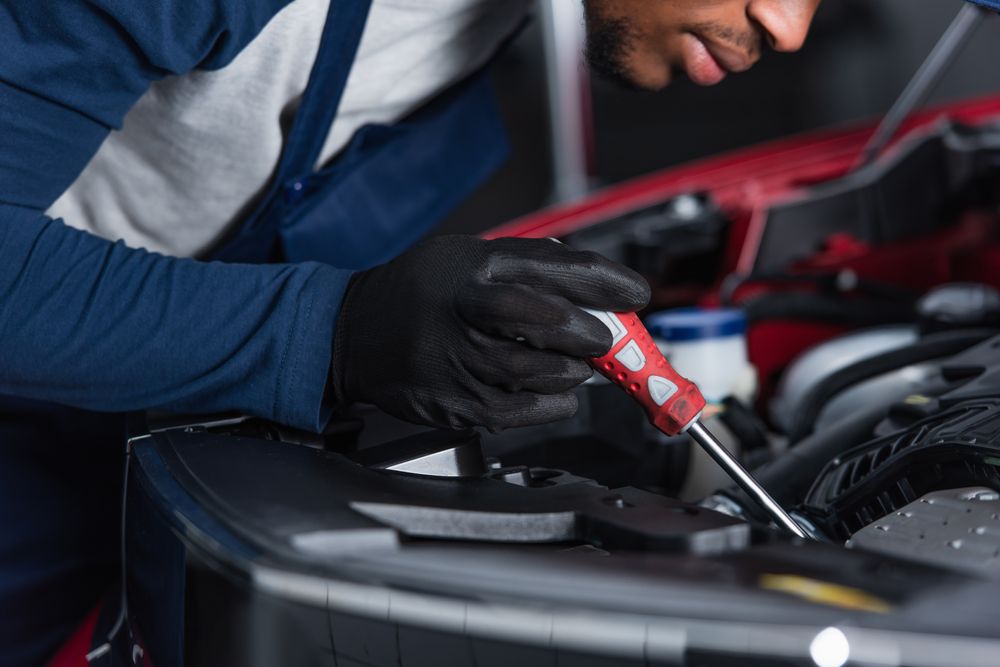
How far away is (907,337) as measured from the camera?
4.16 ft

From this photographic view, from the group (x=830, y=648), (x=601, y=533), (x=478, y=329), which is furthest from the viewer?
(x=478, y=329)

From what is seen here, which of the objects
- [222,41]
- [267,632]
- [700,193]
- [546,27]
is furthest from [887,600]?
[546,27]

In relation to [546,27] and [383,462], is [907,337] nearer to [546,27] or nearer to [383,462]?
[383,462]

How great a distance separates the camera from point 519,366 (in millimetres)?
698

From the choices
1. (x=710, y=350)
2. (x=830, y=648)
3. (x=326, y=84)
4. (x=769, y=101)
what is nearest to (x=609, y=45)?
(x=326, y=84)

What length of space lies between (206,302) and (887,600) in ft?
1.62

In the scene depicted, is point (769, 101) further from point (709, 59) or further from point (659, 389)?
point (659, 389)

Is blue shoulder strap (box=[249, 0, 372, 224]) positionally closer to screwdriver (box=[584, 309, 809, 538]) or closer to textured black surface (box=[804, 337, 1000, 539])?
screwdriver (box=[584, 309, 809, 538])

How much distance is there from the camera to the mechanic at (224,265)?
70 centimetres

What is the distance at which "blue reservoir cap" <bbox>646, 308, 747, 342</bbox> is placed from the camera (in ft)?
3.80

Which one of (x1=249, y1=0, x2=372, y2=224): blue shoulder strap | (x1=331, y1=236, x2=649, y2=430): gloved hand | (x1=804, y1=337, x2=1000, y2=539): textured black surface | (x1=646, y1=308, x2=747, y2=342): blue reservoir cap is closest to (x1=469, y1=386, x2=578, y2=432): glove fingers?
(x1=331, y1=236, x2=649, y2=430): gloved hand

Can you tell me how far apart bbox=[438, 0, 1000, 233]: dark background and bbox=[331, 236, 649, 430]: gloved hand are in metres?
4.14

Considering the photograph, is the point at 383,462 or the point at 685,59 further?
the point at 685,59

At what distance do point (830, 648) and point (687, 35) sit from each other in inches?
25.1
